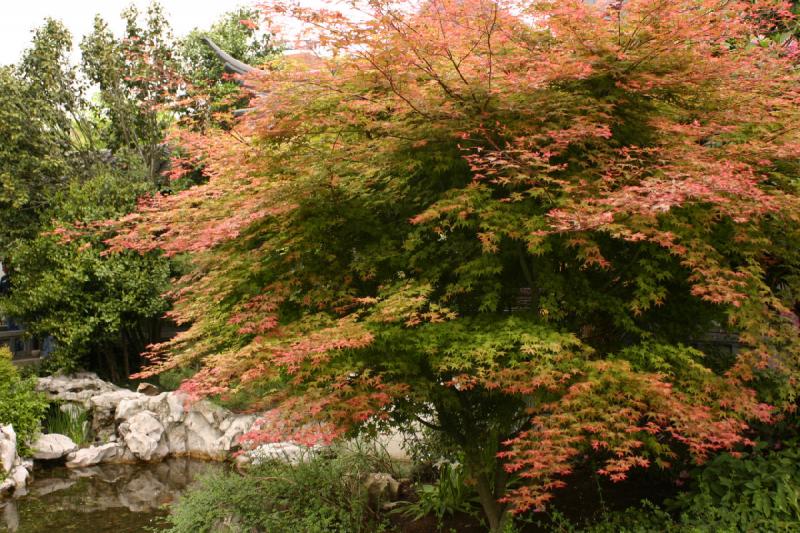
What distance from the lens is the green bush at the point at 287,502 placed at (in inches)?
266

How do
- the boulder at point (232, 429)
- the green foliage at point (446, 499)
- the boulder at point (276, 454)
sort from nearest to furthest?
the green foliage at point (446, 499) → the boulder at point (276, 454) → the boulder at point (232, 429)

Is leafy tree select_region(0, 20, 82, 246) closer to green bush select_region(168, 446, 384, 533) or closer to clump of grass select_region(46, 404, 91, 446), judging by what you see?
clump of grass select_region(46, 404, 91, 446)

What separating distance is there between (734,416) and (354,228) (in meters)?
2.98

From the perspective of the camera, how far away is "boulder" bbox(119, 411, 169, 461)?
12.6 meters

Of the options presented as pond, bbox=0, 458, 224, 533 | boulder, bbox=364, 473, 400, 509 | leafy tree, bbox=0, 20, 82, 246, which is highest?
leafy tree, bbox=0, 20, 82, 246

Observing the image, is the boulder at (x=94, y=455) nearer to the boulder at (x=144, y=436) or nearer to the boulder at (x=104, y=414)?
the boulder at (x=144, y=436)

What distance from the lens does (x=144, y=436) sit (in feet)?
41.5

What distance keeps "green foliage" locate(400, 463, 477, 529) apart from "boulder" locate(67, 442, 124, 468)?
7291mm

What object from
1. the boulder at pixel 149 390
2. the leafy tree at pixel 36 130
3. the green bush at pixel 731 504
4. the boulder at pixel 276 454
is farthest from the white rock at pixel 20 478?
the green bush at pixel 731 504

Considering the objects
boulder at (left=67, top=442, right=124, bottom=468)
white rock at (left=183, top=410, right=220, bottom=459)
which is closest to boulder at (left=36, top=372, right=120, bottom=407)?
boulder at (left=67, top=442, right=124, bottom=468)

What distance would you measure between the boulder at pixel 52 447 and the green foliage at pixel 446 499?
299 inches

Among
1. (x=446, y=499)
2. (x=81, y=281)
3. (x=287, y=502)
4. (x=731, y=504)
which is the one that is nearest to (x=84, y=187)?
(x=81, y=281)

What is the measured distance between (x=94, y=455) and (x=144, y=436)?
86cm

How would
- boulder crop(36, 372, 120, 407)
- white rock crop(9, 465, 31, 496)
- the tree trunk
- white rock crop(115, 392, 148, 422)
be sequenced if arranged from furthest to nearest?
boulder crop(36, 372, 120, 407) < white rock crop(115, 392, 148, 422) < white rock crop(9, 465, 31, 496) < the tree trunk
